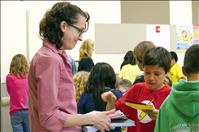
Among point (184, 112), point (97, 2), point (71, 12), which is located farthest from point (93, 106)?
point (97, 2)

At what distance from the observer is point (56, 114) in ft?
4.97

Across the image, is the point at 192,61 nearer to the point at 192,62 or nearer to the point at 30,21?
the point at 192,62

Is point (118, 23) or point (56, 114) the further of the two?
point (118, 23)

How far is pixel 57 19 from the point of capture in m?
1.62

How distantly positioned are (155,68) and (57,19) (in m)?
0.90

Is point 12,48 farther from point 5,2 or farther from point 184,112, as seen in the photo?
point 184,112

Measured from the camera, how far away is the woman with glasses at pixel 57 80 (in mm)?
1510

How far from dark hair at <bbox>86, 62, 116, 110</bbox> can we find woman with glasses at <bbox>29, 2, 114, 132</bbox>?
1.30 metres

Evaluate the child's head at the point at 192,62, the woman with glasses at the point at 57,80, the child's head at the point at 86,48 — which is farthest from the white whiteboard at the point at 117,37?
the woman with glasses at the point at 57,80

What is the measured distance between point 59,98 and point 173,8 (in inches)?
237

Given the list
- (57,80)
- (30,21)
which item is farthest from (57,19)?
(30,21)

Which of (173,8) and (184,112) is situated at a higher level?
(173,8)

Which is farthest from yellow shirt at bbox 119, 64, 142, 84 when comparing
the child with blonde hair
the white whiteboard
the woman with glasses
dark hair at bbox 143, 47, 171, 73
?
the woman with glasses

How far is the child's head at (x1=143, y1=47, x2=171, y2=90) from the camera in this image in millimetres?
2262
